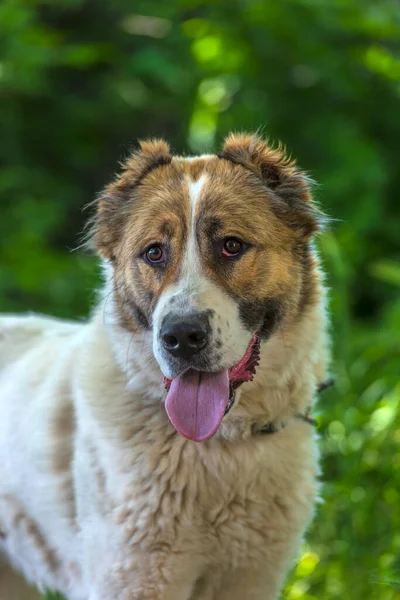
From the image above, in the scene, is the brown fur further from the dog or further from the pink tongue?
the pink tongue

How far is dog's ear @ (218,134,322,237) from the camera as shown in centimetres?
322

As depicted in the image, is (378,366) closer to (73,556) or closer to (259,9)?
(73,556)

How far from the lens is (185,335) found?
2.75 m

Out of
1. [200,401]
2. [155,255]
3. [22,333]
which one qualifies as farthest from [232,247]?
[22,333]

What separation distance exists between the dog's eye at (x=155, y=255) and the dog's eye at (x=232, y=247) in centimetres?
24

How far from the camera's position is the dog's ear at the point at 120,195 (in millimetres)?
3373

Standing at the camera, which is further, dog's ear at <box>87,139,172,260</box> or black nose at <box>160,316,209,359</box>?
dog's ear at <box>87,139,172,260</box>

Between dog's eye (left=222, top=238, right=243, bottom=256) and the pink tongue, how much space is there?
445mm

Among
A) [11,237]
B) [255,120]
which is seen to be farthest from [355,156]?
[11,237]

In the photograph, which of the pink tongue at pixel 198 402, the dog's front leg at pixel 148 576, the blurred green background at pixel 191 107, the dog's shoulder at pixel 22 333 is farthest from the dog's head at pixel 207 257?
the blurred green background at pixel 191 107

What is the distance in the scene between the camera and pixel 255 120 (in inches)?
315

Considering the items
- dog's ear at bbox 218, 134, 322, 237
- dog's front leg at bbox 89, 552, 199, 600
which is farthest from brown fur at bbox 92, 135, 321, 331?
dog's front leg at bbox 89, 552, 199, 600

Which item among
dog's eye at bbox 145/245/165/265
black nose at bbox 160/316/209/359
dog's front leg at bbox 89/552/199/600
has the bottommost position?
dog's front leg at bbox 89/552/199/600

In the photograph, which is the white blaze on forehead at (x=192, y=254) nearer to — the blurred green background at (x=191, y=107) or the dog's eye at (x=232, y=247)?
the dog's eye at (x=232, y=247)
